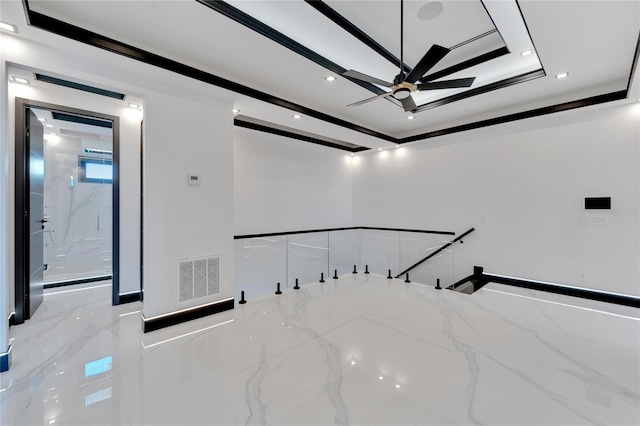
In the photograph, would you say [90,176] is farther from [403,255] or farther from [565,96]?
[565,96]

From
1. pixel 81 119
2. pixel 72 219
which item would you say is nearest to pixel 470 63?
pixel 81 119

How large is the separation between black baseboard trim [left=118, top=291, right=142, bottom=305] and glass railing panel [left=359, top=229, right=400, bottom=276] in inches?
178

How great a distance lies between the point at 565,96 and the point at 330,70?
3.75 metres

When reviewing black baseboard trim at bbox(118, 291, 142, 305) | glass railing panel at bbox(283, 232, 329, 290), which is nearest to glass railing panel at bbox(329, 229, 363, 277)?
glass railing panel at bbox(283, 232, 329, 290)

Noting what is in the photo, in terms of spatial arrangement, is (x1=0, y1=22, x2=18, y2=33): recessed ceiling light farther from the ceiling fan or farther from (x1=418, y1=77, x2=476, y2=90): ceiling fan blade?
(x1=418, y1=77, x2=476, y2=90): ceiling fan blade

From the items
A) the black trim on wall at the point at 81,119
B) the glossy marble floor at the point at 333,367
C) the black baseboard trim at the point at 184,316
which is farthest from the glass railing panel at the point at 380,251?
the black trim on wall at the point at 81,119

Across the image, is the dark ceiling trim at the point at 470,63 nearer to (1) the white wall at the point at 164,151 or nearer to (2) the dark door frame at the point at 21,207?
(1) the white wall at the point at 164,151

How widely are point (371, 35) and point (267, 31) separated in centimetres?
115

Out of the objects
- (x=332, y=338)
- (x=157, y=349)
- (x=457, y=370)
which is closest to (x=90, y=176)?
(x=157, y=349)

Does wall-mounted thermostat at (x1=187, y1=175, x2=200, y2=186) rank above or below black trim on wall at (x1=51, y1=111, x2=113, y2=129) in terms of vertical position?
below

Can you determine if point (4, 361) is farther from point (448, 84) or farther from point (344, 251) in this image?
point (344, 251)

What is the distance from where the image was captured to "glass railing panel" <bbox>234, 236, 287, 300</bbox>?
448 cm

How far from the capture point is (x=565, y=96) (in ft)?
13.7

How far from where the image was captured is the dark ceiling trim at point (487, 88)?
364 cm
